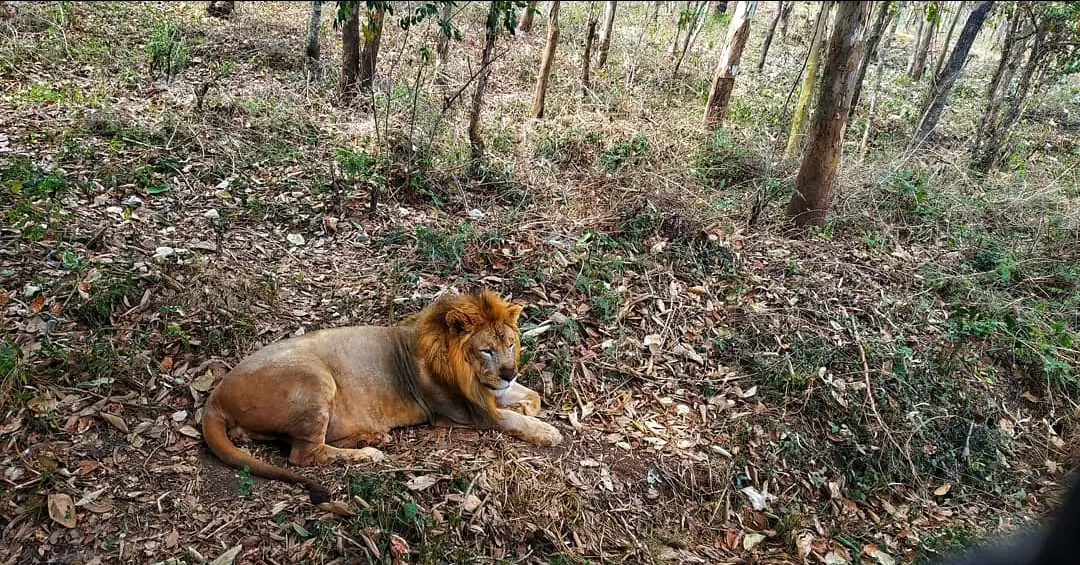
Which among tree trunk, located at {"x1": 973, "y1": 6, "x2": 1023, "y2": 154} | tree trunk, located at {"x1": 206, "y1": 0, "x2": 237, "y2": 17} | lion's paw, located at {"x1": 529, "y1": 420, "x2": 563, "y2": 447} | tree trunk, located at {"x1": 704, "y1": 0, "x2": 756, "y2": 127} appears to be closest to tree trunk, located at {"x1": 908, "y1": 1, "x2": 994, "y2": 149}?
tree trunk, located at {"x1": 973, "y1": 6, "x2": 1023, "y2": 154}

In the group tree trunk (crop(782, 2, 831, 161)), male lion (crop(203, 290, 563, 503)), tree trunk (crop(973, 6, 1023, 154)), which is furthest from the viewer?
tree trunk (crop(973, 6, 1023, 154))

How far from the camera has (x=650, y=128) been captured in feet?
30.0

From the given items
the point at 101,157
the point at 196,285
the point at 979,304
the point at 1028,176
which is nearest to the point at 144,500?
the point at 196,285

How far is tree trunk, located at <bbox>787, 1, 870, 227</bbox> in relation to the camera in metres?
6.57

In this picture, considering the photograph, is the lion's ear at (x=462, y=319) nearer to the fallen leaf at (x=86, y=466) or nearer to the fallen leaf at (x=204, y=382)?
the fallen leaf at (x=204, y=382)

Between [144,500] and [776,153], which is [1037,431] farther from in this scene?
[144,500]

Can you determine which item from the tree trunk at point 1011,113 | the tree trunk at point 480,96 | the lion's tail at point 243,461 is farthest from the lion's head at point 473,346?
the tree trunk at point 1011,113

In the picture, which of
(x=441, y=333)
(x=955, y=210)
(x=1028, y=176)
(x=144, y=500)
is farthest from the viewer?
(x=1028, y=176)

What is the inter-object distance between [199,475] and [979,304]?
7.11 meters

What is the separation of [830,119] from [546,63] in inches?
162

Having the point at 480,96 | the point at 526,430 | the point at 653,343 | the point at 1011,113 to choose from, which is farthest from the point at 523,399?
the point at 1011,113

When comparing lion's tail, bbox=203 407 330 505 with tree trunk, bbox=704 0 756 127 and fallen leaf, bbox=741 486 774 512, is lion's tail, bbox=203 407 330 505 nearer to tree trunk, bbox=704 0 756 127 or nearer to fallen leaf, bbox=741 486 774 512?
fallen leaf, bbox=741 486 774 512

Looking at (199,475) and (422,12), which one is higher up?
(422,12)

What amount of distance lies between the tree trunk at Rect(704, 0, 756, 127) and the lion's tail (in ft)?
26.9
